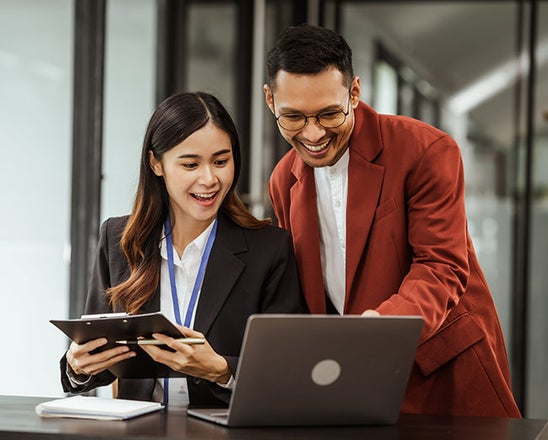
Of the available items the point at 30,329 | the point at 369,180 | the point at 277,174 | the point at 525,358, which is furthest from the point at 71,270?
the point at 525,358

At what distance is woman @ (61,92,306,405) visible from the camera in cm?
245

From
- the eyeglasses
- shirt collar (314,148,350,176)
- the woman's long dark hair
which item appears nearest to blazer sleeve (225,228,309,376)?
the woman's long dark hair

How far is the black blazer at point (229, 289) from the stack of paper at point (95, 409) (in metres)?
0.21

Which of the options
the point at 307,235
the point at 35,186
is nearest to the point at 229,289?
the point at 307,235

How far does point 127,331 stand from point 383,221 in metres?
0.71

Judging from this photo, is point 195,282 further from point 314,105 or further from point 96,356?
point 314,105

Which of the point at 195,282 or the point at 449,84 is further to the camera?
the point at 449,84

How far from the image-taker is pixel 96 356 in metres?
2.24

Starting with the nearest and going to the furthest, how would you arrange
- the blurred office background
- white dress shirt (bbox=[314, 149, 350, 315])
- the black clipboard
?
1. the black clipboard
2. white dress shirt (bbox=[314, 149, 350, 315])
3. the blurred office background

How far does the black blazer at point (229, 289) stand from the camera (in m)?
2.44

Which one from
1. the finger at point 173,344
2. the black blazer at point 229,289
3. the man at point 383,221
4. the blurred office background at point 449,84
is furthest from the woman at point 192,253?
the blurred office background at point 449,84

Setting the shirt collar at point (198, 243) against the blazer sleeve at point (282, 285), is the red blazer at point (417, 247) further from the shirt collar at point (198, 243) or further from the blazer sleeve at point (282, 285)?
the shirt collar at point (198, 243)

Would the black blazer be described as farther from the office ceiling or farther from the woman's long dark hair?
the office ceiling

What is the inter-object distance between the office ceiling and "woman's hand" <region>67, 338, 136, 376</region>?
3.67 m
